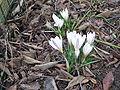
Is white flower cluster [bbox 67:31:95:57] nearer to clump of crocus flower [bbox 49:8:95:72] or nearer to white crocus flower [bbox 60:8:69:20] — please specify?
clump of crocus flower [bbox 49:8:95:72]

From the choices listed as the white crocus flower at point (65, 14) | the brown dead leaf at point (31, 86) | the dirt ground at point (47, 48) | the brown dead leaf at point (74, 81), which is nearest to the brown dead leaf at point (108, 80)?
the dirt ground at point (47, 48)

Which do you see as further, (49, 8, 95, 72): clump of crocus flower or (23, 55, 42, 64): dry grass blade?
(23, 55, 42, 64): dry grass blade

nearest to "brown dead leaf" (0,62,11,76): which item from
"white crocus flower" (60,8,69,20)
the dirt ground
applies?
the dirt ground

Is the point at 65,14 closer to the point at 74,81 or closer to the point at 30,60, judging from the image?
the point at 30,60

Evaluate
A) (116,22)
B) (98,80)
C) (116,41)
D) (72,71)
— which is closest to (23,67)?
(72,71)

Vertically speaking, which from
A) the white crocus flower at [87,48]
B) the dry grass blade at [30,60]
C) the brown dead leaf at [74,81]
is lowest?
the brown dead leaf at [74,81]

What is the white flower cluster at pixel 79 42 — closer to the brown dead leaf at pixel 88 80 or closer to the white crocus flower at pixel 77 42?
the white crocus flower at pixel 77 42

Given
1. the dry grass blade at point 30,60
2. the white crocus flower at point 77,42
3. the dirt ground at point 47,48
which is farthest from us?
the dry grass blade at point 30,60

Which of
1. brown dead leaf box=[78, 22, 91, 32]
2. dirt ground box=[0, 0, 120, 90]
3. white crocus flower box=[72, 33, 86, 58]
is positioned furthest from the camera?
brown dead leaf box=[78, 22, 91, 32]
